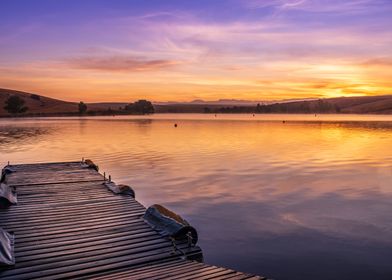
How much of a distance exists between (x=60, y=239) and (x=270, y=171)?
90.3ft

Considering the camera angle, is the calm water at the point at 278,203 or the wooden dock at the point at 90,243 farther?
the calm water at the point at 278,203

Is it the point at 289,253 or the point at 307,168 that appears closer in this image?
the point at 289,253

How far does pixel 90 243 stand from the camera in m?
13.2

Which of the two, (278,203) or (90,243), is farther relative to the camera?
(278,203)

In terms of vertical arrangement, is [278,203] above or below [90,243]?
below

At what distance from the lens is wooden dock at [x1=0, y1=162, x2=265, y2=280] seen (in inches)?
432

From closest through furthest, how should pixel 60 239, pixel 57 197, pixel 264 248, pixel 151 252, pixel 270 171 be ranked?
1. pixel 151 252
2. pixel 60 239
3. pixel 264 248
4. pixel 57 197
5. pixel 270 171

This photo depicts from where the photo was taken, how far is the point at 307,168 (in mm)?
39688

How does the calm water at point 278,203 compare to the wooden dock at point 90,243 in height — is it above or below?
below

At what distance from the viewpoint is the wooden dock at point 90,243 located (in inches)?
432

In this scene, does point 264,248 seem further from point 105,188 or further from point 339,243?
point 105,188

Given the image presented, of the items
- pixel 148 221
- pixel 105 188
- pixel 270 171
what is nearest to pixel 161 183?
pixel 105 188

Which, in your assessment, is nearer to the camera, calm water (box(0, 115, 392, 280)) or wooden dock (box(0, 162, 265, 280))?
wooden dock (box(0, 162, 265, 280))

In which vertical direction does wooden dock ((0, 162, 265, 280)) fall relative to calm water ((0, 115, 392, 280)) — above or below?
above
